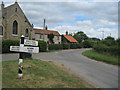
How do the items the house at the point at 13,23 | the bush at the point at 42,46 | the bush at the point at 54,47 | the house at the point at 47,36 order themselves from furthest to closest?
1. the house at the point at 47,36
2. the bush at the point at 54,47
3. the bush at the point at 42,46
4. the house at the point at 13,23

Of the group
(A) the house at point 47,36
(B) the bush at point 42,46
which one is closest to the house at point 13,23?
(B) the bush at point 42,46

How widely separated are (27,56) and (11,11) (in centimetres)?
1751

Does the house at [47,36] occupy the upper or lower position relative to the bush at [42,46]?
upper

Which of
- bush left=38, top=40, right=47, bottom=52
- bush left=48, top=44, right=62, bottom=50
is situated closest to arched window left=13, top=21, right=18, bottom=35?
bush left=38, top=40, right=47, bottom=52

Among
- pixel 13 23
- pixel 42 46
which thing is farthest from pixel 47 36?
pixel 13 23

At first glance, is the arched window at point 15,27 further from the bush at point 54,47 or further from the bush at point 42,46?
the bush at point 54,47

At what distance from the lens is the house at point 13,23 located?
24781 millimetres

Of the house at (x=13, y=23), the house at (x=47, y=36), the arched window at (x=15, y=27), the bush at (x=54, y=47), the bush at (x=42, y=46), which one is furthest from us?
the house at (x=47, y=36)

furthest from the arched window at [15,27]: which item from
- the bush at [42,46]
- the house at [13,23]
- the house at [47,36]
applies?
the house at [47,36]

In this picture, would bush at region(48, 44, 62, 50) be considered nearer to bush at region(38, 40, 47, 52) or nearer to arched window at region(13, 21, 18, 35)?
bush at region(38, 40, 47, 52)

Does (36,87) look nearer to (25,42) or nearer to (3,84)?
(3,84)

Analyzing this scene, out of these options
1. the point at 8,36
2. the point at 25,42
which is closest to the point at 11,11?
the point at 8,36

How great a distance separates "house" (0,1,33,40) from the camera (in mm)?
24781

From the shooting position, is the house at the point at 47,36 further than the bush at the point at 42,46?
Yes
